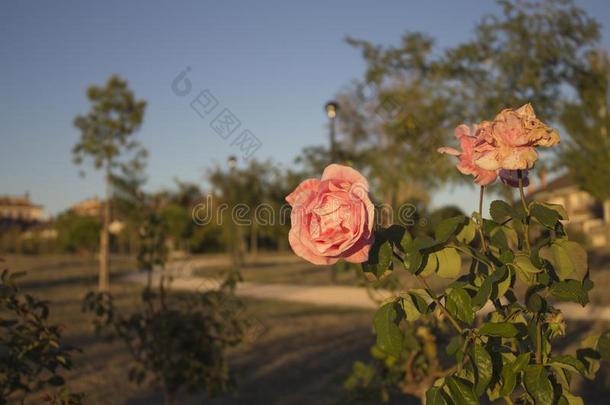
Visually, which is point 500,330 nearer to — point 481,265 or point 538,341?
point 538,341

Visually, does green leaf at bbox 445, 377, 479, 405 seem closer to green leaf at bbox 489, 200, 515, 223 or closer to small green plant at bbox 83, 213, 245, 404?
green leaf at bbox 489, 200, 515, 223

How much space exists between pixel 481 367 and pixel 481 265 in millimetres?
293

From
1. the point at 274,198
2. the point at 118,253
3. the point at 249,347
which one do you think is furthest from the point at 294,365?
the point at 118,253

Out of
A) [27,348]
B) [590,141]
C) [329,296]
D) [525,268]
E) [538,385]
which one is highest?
[590,141]

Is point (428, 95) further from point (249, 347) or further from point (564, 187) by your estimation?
point (564, 187)

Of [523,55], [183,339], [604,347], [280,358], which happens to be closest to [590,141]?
[523,55]

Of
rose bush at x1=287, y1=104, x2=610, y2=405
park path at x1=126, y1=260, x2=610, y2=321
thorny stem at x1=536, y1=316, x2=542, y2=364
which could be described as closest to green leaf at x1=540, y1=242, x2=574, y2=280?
rose bush at x1=287, y1=104, x2=610, y2=405

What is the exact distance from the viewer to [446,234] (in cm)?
125

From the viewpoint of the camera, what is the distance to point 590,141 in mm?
17969

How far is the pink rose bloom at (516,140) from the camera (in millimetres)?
1203

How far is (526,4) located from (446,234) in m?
13.7

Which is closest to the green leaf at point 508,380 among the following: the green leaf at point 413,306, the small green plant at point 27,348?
the green leaf at point 413,306

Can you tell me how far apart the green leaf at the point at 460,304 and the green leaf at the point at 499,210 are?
24 centimetres

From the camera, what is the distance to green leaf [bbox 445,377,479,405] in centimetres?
118
